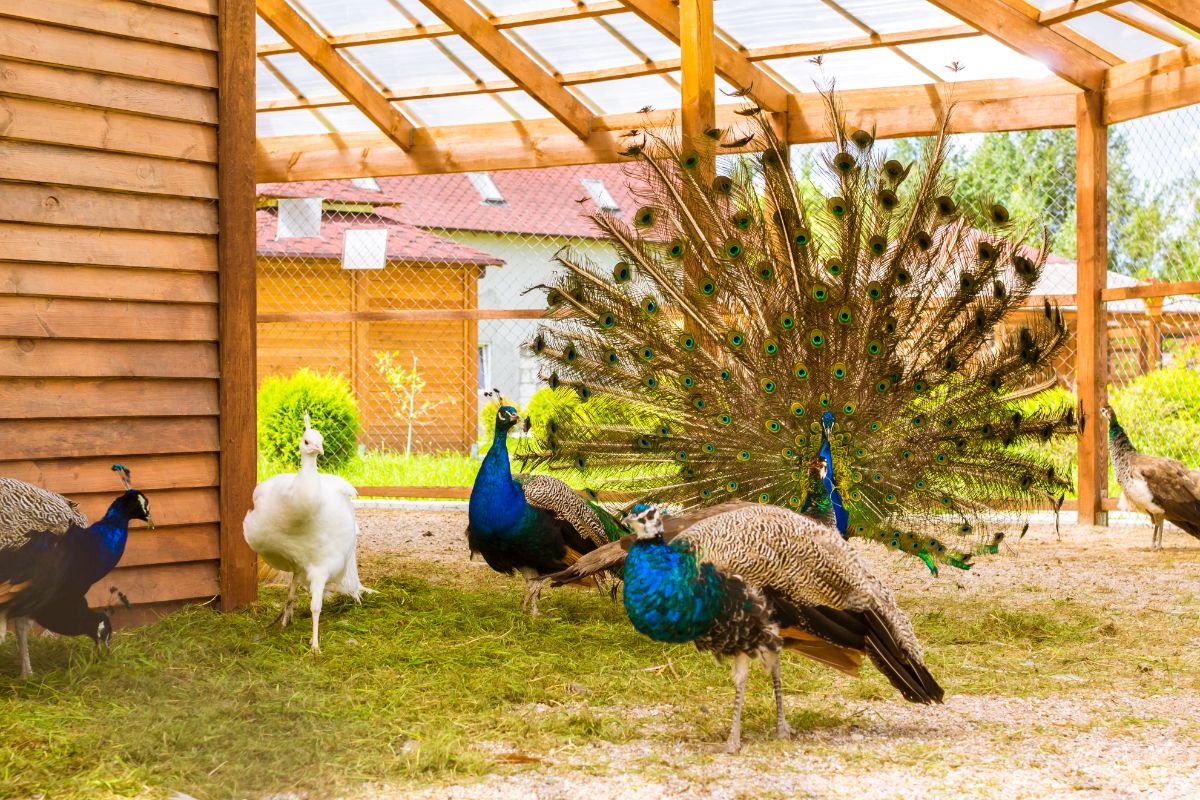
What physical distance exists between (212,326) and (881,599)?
368 centimetres

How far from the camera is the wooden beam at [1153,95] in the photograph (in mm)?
9195

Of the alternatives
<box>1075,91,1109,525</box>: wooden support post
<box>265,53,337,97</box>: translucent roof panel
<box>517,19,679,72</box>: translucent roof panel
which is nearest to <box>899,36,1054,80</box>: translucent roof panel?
<box>1075,91,1109,525</box>: wooden support post

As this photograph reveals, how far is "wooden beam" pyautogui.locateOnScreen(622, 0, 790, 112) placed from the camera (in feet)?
31.7

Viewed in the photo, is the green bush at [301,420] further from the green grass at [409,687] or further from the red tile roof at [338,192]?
the green grass at [409,687]

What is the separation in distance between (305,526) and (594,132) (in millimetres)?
6617

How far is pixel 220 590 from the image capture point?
623 cm

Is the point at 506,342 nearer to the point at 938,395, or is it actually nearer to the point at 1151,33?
the point at 1151,33

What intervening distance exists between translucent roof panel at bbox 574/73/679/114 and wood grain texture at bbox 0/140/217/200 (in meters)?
5.57

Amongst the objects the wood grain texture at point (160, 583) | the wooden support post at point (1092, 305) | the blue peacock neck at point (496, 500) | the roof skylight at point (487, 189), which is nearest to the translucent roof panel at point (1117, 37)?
the wooden support post at point (1092, 305)

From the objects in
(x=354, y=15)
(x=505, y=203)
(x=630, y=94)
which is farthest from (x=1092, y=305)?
(x=505, y=203)

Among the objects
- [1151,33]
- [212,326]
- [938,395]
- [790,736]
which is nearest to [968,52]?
[1151,33]

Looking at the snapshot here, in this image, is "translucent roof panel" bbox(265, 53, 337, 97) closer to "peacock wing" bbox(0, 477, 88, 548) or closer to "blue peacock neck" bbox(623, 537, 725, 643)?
"peacock wing" bbox(0, 477, 88, 548)

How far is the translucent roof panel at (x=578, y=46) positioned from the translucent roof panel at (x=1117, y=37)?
325cm

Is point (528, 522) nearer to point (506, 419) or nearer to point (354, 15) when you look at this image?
point (506, 419)
